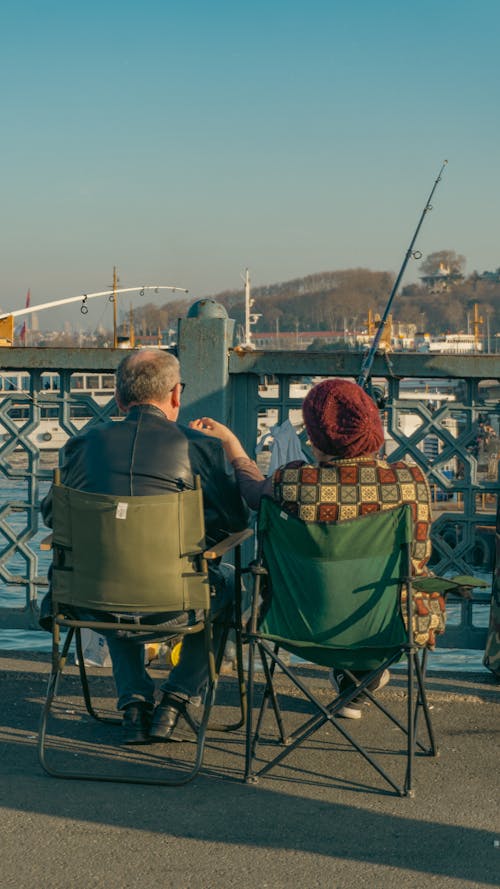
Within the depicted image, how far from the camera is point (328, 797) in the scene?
3521 millimetres

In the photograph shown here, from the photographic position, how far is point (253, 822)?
10.8 ft

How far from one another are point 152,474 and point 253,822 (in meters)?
1.13

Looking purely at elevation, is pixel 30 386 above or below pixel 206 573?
above

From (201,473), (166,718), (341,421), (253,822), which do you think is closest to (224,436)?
(201,473)

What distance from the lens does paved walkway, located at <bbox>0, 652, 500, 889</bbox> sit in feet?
9.66

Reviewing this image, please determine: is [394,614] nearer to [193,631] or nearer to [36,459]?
[193,631]

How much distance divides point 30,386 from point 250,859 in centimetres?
290

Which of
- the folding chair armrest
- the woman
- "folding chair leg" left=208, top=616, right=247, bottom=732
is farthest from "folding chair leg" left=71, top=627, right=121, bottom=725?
the woman

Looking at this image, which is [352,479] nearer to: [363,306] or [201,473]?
[201,473]

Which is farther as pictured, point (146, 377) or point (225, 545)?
point (146, 377)

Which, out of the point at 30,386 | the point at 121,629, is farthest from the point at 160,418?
the point at 30,386

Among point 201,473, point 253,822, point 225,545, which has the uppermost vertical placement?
point 201,473

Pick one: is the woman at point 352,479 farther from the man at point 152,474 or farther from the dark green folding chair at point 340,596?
the man at point 152,474

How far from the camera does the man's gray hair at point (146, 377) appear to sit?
157 inches
